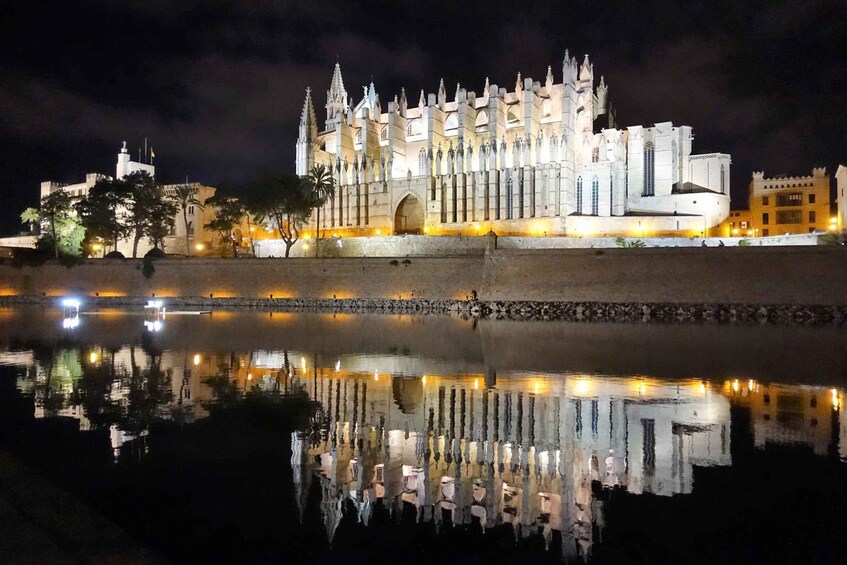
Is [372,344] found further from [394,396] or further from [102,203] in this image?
[102,203]

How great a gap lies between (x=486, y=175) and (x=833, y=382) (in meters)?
43.7

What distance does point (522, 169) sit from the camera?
5353cm

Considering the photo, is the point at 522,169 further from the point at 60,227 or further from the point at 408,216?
the point at 60,227

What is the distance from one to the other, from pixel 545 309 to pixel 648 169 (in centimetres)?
2620

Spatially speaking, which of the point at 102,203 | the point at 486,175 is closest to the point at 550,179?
the point at 486,175

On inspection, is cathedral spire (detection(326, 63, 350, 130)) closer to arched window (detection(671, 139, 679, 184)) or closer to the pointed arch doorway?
the pointed arch doorway

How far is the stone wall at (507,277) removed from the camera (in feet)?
107

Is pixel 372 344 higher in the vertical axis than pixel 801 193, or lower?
lower

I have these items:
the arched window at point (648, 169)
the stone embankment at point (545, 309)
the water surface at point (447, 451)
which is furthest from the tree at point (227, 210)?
the water surface at point (447, 451)

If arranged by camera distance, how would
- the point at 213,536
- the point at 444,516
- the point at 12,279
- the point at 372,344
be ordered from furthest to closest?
1. the point at 12,279
2. the point at 372,344
3. the point at 444,516
4. the point at 213,536

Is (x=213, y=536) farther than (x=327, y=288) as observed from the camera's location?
No

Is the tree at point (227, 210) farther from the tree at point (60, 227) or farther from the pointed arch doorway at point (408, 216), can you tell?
the pointed arch doorway at point (408, 216)

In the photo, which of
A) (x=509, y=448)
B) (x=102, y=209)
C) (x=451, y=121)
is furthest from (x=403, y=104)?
(x=509, y=448)

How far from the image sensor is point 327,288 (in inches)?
1716
